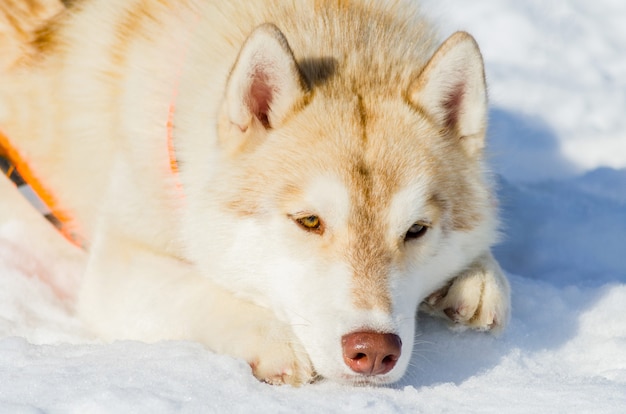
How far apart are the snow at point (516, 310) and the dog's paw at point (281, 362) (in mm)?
49

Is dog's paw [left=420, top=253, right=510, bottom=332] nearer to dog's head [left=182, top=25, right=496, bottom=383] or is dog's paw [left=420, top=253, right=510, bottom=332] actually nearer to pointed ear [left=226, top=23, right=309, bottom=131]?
dog's head [left=182, top=25, right=496, bottom=383]

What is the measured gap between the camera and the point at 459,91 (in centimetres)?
321

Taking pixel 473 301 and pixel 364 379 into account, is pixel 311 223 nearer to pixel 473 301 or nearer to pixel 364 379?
pixel 364 379

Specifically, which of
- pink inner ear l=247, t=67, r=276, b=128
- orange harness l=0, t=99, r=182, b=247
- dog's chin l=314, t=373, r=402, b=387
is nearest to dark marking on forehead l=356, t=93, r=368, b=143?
pink inner ear l=247, t=67, r=276, b=128

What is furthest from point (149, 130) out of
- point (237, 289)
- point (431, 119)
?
point (431, 119)

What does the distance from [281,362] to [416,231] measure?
0.62m

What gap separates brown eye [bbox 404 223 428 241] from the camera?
294 cm

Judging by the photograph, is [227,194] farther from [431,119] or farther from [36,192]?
[36,192]

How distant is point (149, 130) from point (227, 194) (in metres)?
0.53

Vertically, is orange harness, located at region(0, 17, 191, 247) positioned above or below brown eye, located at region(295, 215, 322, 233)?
below

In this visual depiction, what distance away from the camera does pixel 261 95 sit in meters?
3.05

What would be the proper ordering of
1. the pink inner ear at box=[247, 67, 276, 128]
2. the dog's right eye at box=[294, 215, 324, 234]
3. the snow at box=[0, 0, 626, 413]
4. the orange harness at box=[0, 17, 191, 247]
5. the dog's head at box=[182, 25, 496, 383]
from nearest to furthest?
1. the snow at box=[0, 0, 626, 413]
2. the dog's head at box=[182, 25, 496, 383]
3. the dog's right eye at box=[294, 215, 324, 234]
4. the pink inner ear at box=[247, 67, 276, 128]
5. the orange harness at box=[0, 17, 191, 247]

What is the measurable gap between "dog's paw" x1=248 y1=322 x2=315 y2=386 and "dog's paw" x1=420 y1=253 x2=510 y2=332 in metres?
0.66

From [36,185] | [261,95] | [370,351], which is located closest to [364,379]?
[370,351]
